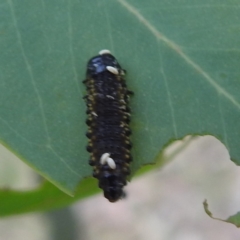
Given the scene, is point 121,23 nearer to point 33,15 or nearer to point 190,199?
point 33,15

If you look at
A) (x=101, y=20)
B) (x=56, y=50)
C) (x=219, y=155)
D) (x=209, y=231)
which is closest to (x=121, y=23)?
(x=101, y=20)

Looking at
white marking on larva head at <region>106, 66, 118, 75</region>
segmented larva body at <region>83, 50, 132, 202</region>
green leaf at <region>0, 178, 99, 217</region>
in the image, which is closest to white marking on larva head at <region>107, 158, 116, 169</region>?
segmented larva body at <region>83, 50, 132, 202</region>

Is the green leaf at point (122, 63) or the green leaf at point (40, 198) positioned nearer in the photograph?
the green leaf at point (122, 63)

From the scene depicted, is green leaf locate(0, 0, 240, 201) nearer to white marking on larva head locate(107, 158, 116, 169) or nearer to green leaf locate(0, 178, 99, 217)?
white marking on larva head locate(107, 158, 116, 169)

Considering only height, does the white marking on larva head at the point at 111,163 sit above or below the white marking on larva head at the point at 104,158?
below

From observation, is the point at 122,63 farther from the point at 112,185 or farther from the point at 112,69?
the point at 112,185

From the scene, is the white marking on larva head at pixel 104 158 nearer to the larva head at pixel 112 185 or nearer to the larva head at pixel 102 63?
the larva head at pixel 112 185

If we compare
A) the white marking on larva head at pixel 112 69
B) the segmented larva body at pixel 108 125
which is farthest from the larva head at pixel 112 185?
A: the white marking on larva head at pixel 112 69
